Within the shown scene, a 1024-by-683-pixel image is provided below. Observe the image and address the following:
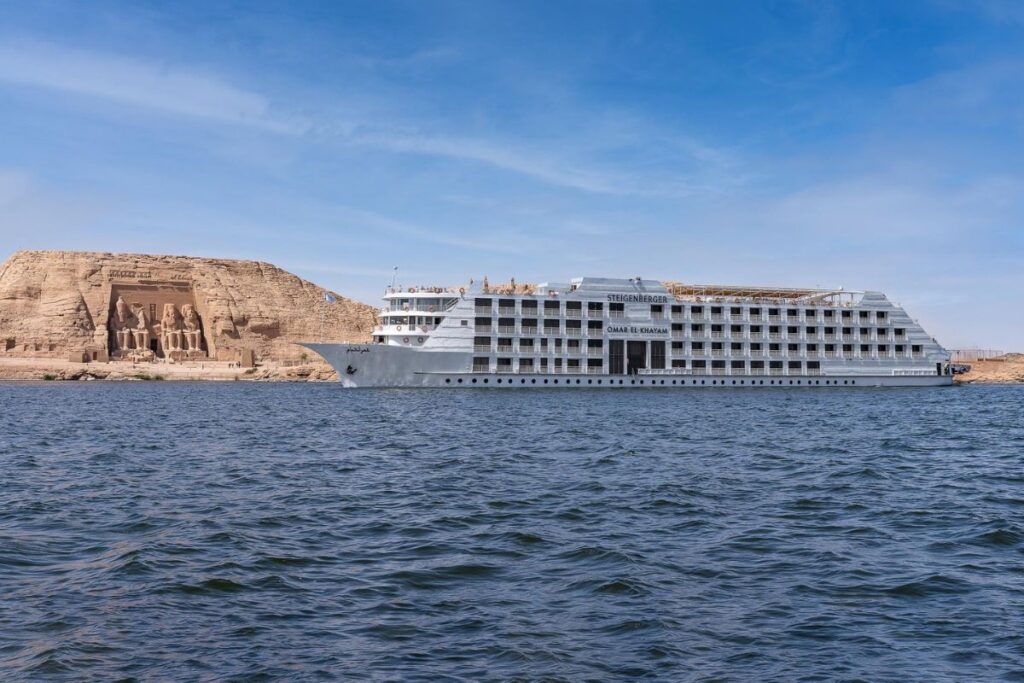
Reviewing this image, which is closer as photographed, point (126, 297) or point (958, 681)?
point (958, 681)

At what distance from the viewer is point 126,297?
130375mm

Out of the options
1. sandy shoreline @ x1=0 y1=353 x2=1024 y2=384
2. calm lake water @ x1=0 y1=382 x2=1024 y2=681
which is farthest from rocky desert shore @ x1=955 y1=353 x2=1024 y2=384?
calm lake water @ x1=0 y1=382 x2=1024 y2=681

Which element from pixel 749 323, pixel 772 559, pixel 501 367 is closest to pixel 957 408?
pixel 749 323

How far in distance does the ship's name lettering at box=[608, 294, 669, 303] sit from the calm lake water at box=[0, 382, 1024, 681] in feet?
150

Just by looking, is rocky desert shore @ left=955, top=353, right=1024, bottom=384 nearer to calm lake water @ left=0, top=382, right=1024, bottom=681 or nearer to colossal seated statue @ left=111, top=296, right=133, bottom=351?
calm lake water @ left=0, top=382, right=1024, bottom=681

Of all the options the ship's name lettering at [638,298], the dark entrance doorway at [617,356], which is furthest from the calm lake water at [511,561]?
the ship's name lettering at [638,298]

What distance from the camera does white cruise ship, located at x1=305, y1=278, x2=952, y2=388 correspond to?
6762cm

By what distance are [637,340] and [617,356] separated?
2192mm

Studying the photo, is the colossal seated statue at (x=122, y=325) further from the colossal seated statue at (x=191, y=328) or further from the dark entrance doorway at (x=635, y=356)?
the dark entrance doorway at (x=635, y=356)

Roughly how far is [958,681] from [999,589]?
398cm

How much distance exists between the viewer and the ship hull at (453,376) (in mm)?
65375

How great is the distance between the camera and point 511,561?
13.6 m

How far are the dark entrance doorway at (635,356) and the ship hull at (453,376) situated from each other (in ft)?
3.95

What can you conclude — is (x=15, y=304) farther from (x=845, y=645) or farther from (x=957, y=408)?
(x=845, y=645)
